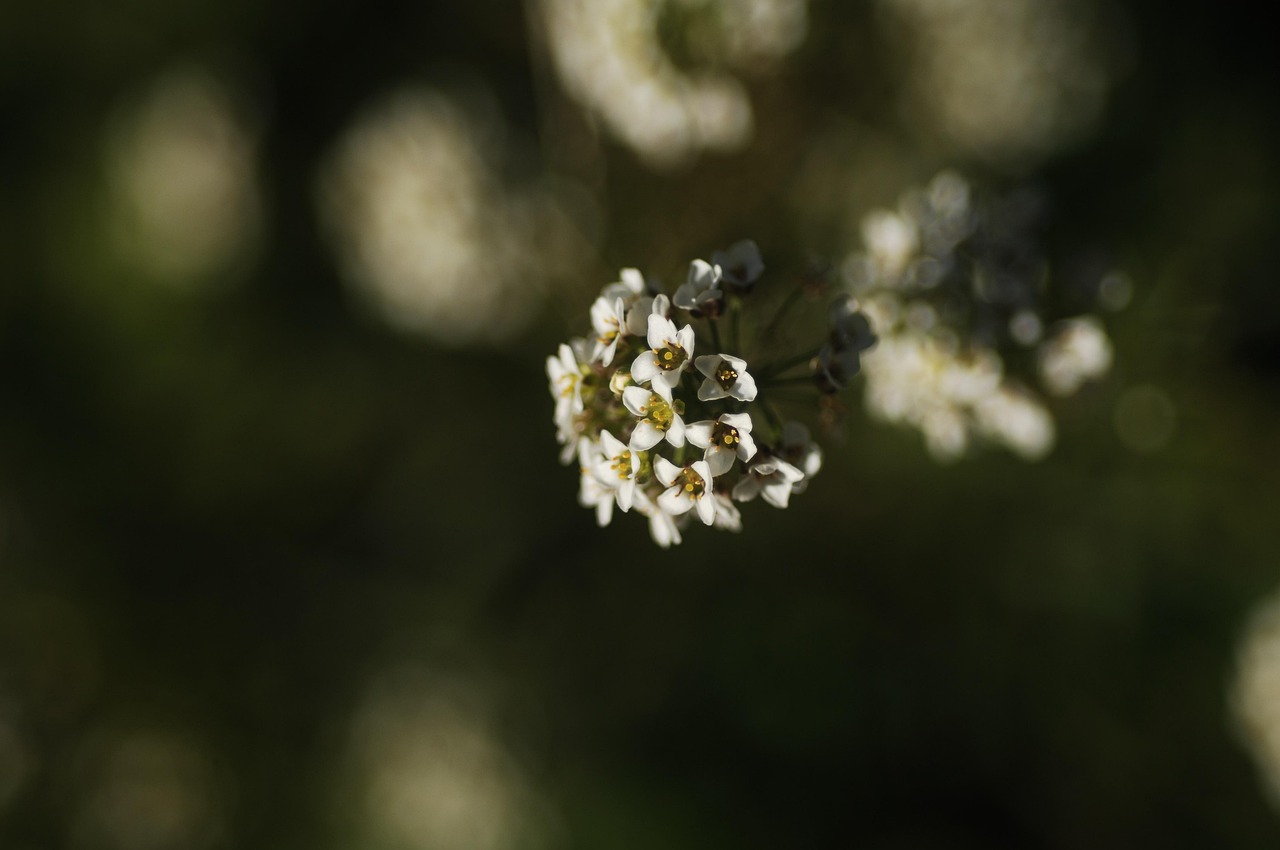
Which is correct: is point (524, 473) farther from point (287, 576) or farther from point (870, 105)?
point (870, 105)

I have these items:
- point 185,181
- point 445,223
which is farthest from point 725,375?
point 185,181

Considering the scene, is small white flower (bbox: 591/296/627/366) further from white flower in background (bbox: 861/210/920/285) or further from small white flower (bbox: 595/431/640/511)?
white flower in background (bbox: 861/210/920/285)

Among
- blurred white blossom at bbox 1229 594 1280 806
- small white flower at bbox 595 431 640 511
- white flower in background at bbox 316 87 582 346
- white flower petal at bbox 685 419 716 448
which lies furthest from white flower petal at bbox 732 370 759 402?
blurred white blossom at bbox 1229 594 1280 806

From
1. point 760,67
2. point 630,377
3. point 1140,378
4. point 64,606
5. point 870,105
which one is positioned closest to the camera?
point 630,377

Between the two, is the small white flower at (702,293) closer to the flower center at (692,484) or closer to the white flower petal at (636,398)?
the white flower petal at (636,398)

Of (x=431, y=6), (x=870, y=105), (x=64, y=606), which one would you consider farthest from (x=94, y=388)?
(x=870, y=105)

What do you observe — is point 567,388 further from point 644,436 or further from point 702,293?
point 702,293

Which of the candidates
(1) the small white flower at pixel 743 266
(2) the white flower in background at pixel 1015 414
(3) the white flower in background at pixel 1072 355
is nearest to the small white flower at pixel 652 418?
(1) the small white flower at pixel 743 266
